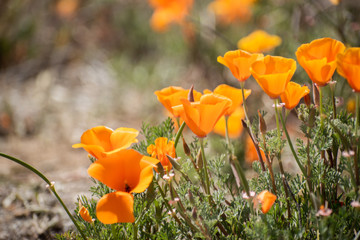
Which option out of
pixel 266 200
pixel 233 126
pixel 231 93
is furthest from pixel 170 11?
pixel 266 200

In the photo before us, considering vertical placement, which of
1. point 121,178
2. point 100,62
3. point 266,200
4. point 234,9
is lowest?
point 266,200

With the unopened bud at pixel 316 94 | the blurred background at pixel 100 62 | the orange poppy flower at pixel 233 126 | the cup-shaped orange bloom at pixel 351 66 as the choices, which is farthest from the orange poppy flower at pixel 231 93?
the blurred background at pixel 100 62

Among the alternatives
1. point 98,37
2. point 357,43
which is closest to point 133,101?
point 98,37

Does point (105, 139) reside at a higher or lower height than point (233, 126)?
lower

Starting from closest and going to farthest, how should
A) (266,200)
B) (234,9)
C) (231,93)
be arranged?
1. (266,200)
2. (231,93)
3. (234,9)

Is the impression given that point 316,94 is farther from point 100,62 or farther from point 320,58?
point 100,62

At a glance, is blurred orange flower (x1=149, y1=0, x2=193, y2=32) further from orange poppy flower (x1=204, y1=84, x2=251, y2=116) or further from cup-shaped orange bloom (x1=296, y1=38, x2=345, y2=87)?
cup-shaped orange bloom (x1=296, y1=38, x2=345, y2=87)

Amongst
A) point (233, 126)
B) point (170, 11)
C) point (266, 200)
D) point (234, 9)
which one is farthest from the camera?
point (234, 9)
